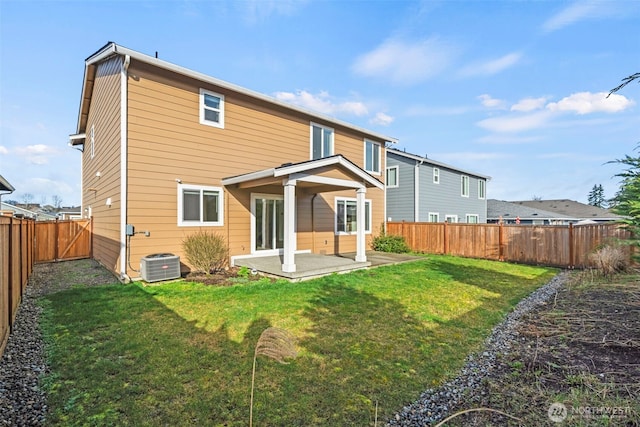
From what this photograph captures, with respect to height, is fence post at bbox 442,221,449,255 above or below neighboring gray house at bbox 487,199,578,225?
below

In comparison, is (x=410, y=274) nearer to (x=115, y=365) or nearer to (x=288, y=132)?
(x=288, y=132)

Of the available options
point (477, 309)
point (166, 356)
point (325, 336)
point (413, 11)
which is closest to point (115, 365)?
point (166, 356)

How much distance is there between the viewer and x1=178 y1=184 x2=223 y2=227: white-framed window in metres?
8.67

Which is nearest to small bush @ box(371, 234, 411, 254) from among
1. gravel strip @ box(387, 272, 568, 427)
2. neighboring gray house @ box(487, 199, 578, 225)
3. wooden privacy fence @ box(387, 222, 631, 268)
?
wooden privacy fence @ box(387, 222, 631, 268)

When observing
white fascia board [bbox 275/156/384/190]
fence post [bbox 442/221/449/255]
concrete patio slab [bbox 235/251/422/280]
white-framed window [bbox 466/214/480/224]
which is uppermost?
white fascia board [bbox 275/156/384/190]

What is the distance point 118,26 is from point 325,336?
37.8 feet

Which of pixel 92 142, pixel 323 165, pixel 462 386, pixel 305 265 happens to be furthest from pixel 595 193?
pixel 92 142

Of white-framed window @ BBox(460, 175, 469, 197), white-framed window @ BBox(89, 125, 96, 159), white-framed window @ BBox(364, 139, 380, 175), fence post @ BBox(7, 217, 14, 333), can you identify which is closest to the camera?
fence post @ BBox(7, 217, 14, 333)

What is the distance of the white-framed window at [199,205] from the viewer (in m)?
8.67

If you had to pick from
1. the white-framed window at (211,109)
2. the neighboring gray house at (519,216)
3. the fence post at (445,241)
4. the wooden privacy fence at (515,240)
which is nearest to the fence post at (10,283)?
the white-framed window at (211,109)

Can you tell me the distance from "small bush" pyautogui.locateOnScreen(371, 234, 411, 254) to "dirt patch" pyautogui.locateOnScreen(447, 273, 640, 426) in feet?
27.7

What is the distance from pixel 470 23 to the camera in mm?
10055

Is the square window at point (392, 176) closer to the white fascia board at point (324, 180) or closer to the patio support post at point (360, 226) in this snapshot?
the patio support post at point (360, 226)

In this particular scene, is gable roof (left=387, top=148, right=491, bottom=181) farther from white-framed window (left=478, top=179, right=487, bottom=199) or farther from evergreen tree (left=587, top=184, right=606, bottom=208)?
evergreen tree (left=587, top=184, right=606, bottom=208)
